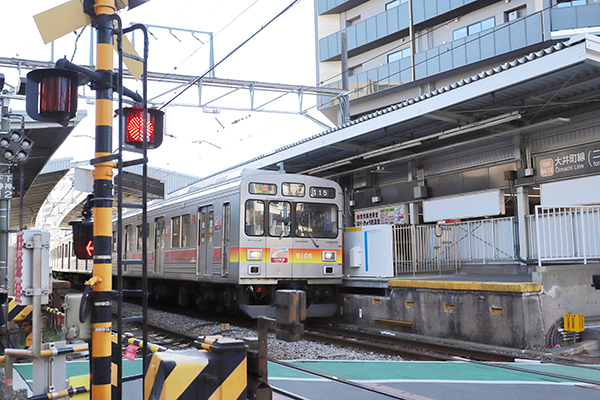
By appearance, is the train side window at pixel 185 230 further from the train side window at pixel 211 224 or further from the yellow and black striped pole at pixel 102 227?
the yellow and black striped pole at pixel 102 227

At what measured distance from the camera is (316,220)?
12227 millimetres

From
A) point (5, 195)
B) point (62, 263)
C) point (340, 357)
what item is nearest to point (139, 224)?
point (5, 195)

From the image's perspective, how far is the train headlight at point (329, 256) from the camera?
12133 millimetres

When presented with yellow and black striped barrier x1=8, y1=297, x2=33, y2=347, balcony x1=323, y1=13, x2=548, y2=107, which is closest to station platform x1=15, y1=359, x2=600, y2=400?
yellow and black striped barrier x1=8, y1=297, x2=33, y2=347

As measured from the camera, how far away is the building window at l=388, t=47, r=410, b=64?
88.6 feet

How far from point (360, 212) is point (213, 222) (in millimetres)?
6740

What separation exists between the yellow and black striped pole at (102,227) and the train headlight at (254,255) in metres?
6.86

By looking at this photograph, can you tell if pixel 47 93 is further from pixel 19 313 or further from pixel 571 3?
pixel 571 3

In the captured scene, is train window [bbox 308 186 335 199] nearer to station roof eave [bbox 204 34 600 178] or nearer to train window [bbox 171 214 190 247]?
station roof eave [bbox 204 34 600 178]

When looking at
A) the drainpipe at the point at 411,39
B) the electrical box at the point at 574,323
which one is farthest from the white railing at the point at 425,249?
the drainpipe at the point at 411,39

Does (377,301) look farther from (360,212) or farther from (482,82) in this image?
(360,212)

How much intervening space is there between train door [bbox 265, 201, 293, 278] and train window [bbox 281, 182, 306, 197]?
21 cm

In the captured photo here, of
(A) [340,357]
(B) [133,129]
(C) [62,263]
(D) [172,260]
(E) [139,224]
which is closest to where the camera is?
(B) [133,129]

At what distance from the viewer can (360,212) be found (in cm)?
1812
